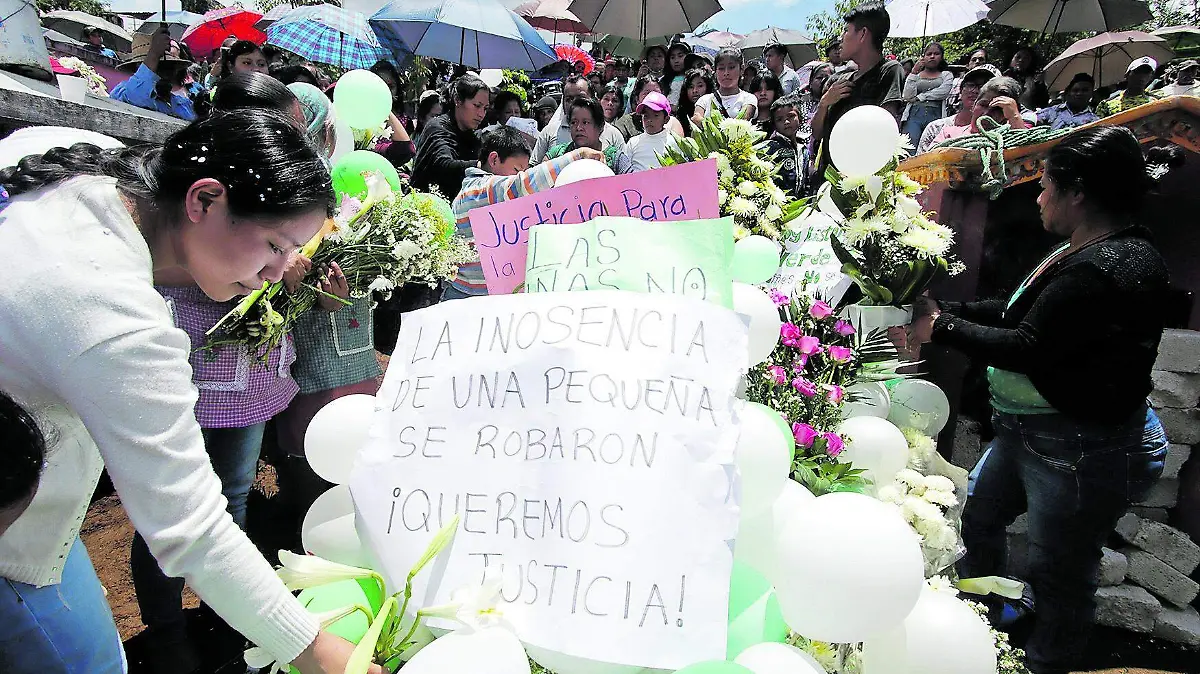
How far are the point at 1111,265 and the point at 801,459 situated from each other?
3.88ft

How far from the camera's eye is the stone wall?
303cm

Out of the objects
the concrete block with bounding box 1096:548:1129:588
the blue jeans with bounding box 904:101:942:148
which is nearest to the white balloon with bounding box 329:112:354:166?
the concrete block with bounding box 1096:548:1129:588

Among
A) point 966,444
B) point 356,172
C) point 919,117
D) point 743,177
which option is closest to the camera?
point 743,177

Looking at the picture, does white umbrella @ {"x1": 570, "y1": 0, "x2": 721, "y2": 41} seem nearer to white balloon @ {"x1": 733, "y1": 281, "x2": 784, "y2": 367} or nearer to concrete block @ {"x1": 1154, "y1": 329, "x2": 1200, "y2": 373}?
concrete block @ {"x1": 1154, "y1": 329, "x2": 1200, "y2": 373}

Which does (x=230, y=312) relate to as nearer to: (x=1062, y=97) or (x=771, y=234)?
(x=771, y=234)

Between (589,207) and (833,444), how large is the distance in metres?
0.83

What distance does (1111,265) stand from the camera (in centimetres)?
208

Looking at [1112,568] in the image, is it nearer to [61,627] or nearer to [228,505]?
[228,505]

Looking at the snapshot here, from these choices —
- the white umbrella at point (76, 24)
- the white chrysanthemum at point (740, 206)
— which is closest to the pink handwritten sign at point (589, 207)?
the white chrysanthemum at point (740, 206)

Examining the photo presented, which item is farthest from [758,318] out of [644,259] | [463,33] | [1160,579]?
[463,33]

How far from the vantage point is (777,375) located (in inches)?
71.1

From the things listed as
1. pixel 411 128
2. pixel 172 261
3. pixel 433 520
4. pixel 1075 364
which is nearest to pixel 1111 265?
pixel 1075 364

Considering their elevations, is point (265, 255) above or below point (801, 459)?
above

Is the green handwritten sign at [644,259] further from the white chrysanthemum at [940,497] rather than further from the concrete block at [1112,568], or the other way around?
the concrete block at [1112,568]
